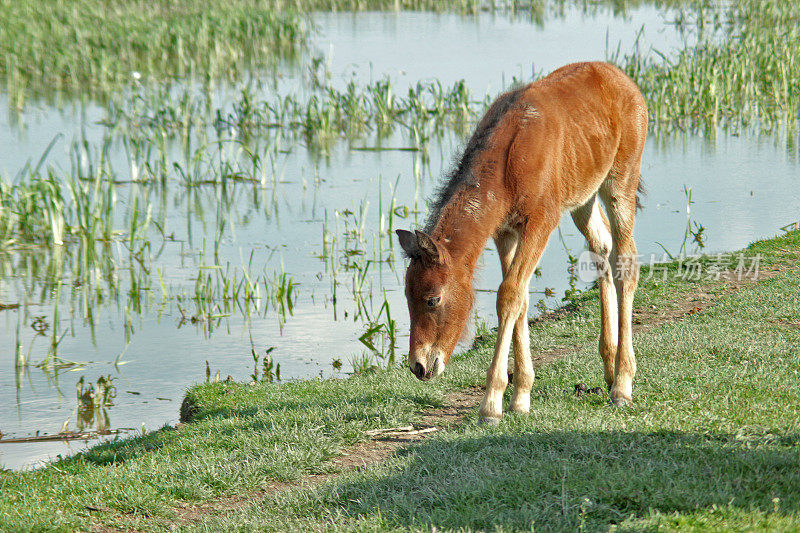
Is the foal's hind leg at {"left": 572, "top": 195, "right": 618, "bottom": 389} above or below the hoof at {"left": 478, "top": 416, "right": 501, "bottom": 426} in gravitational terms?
above

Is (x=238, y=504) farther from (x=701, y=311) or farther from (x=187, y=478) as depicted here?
(x=701, y=311)

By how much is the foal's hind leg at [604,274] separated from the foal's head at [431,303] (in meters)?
1.50

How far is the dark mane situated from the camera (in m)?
5.05

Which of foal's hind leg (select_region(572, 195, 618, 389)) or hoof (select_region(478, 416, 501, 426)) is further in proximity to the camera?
foal's hind leg (select_region(572, 195, 618, 389))

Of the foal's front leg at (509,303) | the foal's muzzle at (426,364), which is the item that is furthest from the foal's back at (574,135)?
the foal's muzzle at (426,364)

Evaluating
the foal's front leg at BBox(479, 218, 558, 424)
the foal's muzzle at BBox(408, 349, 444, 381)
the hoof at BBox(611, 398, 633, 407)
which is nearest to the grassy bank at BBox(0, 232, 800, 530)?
the hoof at BBox(611, 398, 633, 407)

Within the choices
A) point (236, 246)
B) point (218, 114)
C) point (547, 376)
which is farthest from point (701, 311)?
point (218, 114)

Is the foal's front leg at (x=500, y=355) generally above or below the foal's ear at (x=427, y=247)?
below

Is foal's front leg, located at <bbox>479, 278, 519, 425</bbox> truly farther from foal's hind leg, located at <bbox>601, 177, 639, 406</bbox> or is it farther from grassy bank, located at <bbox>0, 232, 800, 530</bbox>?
foal's hind leg, located at <bbox>601, 177, 639, 406</bbox>

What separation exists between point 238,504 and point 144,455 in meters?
1.03

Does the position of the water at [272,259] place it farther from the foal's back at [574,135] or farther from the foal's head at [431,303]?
the foal's head at [431,303]

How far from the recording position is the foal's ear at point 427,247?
4.59m

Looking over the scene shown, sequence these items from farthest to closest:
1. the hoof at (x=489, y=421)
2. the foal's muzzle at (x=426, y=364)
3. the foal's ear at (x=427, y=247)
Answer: the hoof at (x=489, y=421) < the foal's muzzle at (x=426, y=364) < the foal's ear at (x=427, y=247)

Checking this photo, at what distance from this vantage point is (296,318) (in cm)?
907
